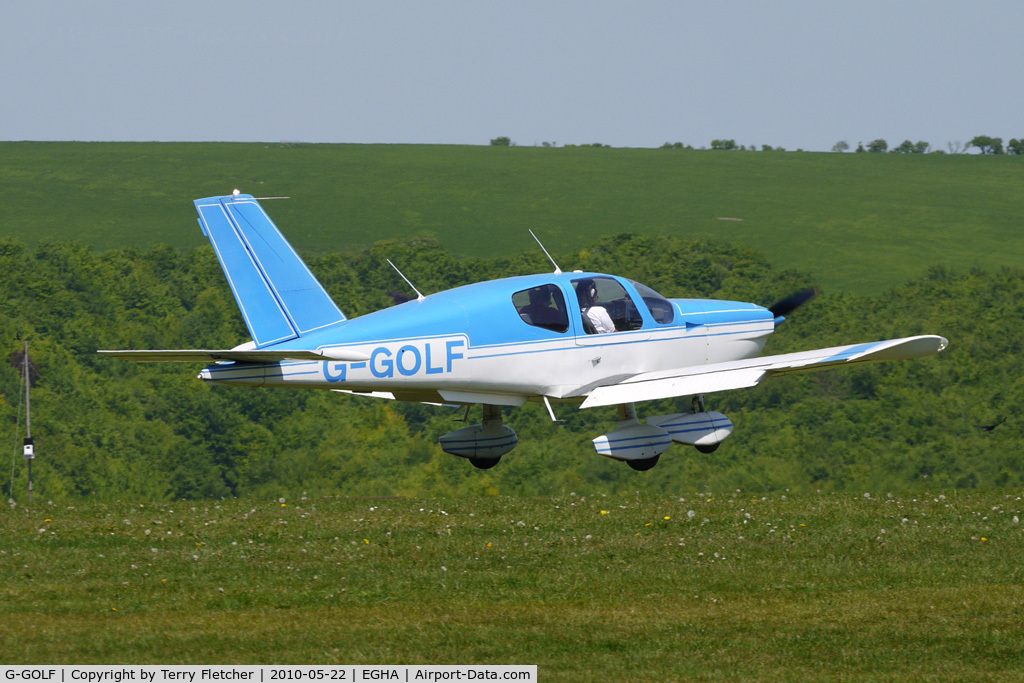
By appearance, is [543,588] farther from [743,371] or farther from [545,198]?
[545,198]

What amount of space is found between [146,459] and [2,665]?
47.0 metres

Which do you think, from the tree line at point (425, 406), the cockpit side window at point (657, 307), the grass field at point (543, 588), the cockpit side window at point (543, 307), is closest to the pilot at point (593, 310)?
the cockpit side window at point (543, 307)

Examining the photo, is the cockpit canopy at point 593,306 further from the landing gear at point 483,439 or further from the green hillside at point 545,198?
the green hillside at point 545,198

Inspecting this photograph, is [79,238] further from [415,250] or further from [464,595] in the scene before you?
[464,595]

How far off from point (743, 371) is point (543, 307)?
8.81 ft

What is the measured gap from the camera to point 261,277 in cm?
1489

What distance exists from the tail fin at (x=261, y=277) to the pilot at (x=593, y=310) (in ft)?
10.6

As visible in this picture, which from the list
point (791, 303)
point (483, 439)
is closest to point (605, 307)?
point (483, 439)

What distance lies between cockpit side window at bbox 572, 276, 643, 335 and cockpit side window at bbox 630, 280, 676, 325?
278 mm

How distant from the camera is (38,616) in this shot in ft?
28.3

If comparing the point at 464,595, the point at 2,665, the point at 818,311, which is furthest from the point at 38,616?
the point at 818,311

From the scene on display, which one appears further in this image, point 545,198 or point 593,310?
point 545,198

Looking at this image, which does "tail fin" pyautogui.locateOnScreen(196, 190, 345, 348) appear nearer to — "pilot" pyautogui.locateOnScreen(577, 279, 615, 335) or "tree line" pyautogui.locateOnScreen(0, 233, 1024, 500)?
"pilot" pyautogui.locateOnScreen(577, 279, 615, 335)

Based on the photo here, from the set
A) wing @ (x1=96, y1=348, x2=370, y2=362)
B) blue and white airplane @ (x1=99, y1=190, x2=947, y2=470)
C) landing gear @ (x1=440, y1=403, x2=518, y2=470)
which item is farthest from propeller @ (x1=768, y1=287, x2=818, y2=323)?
wing @ (x1=96, y1=348, x2=370, y2=362)
